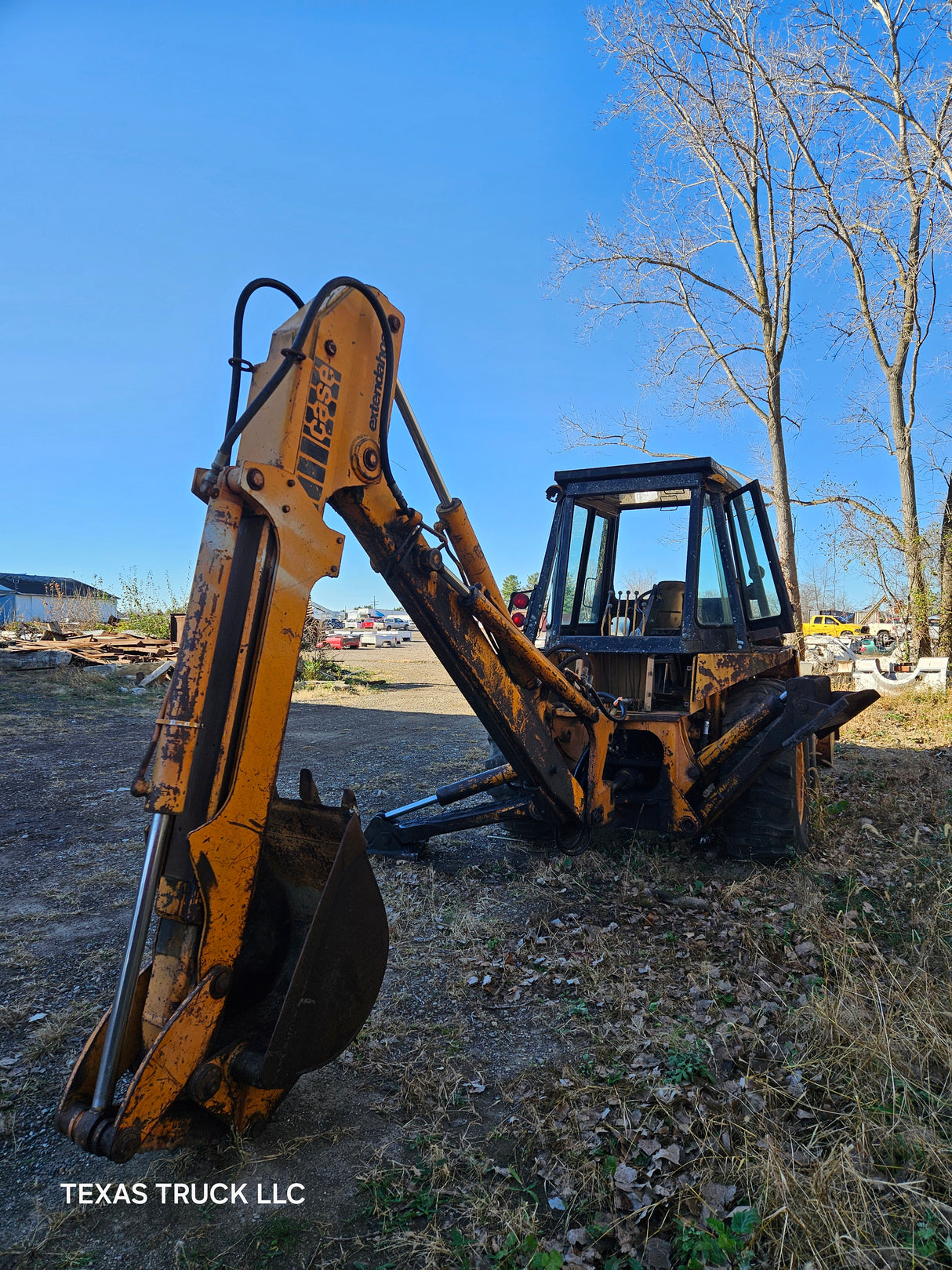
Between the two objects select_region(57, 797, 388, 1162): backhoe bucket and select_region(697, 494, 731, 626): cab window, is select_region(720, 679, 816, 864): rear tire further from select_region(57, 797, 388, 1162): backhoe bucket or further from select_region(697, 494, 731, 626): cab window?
select_region(57, 797, 388, 1162): backhoe bucket

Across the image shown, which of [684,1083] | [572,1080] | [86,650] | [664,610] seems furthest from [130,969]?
[86,650]

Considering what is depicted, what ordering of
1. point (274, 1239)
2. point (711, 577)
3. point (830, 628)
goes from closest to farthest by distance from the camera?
point (274, 1239) < point (711, 577) < point (830, 628)

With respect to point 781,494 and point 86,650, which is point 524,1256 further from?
point 86,650

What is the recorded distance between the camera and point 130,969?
2.21 meters

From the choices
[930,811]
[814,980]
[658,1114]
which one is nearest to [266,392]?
[658,1114]

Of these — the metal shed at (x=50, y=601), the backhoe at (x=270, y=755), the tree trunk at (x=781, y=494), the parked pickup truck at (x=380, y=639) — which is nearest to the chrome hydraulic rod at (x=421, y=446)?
the backhoe at (x=270, y=755)

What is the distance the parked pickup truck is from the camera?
43188mm

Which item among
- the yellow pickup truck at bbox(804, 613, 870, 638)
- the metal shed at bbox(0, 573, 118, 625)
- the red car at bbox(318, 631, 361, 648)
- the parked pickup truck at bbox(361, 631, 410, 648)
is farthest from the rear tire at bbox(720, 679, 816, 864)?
the parked pickup truck at bbox(361, 631, 410, 648)

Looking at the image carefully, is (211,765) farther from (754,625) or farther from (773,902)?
(754,625)

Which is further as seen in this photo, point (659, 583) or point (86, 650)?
point (86, 650)

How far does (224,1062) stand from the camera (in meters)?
2.34

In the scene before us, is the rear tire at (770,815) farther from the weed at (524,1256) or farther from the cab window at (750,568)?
the weed at (524,1256)

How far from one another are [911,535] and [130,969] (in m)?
16.6

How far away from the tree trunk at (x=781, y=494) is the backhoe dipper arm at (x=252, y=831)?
13523 mm
